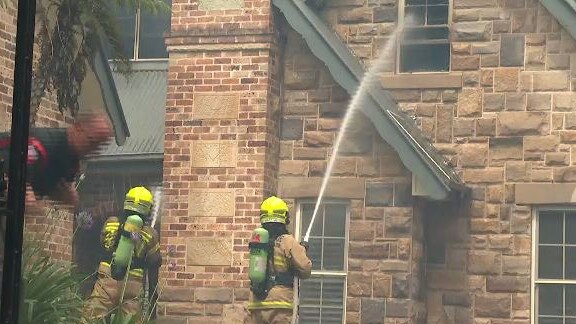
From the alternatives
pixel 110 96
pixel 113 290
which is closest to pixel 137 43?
pixel 110 96

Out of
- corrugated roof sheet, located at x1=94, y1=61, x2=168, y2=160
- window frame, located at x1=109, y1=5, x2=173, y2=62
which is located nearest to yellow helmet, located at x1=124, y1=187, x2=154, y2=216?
corrugated roof sheet, located at x1=94, y1=61, x2=168, y2=160

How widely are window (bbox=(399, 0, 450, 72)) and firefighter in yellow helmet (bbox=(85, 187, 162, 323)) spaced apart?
421 centimetres

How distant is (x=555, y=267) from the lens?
48.8 feet

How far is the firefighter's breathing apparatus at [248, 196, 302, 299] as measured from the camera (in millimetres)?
13203

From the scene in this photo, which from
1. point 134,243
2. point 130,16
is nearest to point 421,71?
point 134,243

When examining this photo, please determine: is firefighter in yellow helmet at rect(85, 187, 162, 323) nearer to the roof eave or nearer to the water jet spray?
the water jet spray

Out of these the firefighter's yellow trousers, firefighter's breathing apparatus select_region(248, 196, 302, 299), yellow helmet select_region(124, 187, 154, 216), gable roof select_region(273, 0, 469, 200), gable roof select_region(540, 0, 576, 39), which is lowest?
the firefighter's yellow trousers

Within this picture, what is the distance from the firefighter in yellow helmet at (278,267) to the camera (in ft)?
42.9

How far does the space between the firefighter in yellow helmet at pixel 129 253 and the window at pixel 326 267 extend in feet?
8.56

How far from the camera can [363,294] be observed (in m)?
15.0

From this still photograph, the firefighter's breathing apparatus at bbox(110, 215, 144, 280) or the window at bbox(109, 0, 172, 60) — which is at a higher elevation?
the window at bbox(109, 0, 172, 60)

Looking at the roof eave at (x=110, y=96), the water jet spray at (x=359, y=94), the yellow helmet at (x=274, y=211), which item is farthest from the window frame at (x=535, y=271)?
the roof eave at (x=110, y=96)

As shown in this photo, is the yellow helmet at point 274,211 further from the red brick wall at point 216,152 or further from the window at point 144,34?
the window at point 144,34

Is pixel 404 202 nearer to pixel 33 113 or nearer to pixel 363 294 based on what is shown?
pixel 363 294
